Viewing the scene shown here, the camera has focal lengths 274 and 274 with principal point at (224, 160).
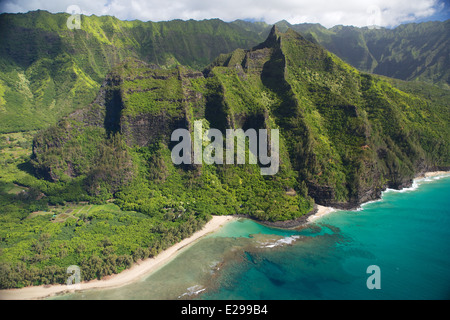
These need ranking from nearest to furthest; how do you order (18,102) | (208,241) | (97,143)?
(208,241), (97,143), (18,102)

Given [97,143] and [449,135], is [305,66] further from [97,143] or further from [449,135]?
[97,143]

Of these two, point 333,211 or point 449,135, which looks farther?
point 449,135

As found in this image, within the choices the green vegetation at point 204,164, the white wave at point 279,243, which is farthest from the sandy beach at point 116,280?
the white wave at point 279,243

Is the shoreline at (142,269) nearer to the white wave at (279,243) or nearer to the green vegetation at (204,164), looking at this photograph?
the green vegetation at (204,164)

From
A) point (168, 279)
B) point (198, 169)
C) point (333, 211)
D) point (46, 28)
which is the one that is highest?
point (46, 28)

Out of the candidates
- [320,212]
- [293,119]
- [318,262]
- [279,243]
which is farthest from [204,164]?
[318,262]

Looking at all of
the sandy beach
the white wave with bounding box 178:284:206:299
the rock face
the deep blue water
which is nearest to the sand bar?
the deep blue water

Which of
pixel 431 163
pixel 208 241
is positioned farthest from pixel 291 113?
pixel 431 163

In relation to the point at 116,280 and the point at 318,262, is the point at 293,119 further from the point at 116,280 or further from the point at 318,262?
the point at 116,280
